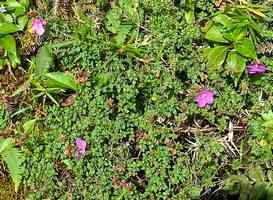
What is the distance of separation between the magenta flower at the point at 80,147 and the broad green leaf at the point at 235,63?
874 millimetres

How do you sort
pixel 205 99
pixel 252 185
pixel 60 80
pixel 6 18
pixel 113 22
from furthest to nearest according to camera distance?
pixel 6 18 < pixel 113 22 < pixel 60 80 < pixel 205 99 < pixel 252 185

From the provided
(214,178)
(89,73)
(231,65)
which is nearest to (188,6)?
(231,65)

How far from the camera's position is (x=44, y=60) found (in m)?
3.71

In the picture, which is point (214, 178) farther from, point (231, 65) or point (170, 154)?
point (231, 65)

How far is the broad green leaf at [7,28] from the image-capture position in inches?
150

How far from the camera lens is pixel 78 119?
11.5 ft

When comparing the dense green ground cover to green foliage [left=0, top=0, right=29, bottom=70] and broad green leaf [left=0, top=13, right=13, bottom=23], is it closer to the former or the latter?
green foliage [left=0, top=0, right=29, bottom=70]

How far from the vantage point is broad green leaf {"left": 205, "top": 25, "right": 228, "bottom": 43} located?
3.61m

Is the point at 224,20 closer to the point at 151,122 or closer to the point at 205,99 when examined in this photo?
the point at 205,99

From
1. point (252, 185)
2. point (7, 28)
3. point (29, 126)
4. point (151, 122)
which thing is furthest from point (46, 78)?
point (252, 185)

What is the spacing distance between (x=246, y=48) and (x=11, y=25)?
137cm

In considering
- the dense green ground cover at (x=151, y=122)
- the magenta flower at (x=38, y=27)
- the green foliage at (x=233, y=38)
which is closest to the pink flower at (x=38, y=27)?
the magenta flower at (x=38, y=27)

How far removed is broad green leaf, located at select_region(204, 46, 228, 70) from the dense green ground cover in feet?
0.11

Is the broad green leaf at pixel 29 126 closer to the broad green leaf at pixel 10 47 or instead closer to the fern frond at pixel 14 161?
the fern frond at pixel 14 161
